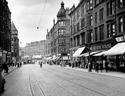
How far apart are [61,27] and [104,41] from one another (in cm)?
5804

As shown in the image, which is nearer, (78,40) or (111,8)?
(111,8)

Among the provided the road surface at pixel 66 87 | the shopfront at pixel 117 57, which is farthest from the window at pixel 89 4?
the road surface at pixel 66 87

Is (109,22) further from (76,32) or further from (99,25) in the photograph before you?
(76,32)

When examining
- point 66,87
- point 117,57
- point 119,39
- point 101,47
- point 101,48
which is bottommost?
point 66,87

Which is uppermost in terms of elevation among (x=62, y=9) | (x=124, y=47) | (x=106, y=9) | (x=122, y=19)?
(x=62, y=9)

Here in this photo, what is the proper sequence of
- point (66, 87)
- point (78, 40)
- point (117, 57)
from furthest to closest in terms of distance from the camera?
point (78, 40), point (117, 57), point (66, 87)

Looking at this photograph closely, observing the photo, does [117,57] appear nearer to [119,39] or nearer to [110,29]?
[119,39]

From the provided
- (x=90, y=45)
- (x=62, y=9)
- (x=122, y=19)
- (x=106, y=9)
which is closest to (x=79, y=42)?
(x=90, y=45)

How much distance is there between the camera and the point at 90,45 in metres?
49.3

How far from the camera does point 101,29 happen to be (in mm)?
42906

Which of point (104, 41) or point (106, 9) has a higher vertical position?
point (106, 9)

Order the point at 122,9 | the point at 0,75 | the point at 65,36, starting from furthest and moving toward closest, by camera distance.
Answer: the point at 65,36 < the point at 122,9 < the point at 0,75

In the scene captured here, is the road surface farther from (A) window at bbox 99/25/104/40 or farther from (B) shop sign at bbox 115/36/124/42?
(A) window at bbox 99/25/104/40

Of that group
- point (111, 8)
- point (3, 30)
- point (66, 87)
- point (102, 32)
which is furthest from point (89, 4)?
point (66, 87)
